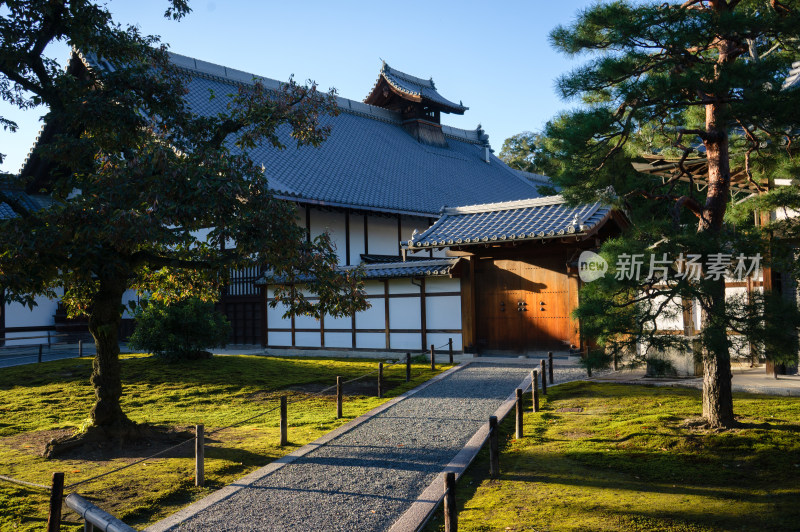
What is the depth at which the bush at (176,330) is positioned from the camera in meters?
15.9

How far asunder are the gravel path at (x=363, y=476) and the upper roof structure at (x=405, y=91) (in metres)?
23.5

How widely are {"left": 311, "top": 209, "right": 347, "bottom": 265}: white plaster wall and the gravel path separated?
403 inches

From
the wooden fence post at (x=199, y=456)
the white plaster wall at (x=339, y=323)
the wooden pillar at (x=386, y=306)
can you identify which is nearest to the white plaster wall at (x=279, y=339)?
the white plaster wall at (x=339, y=323)

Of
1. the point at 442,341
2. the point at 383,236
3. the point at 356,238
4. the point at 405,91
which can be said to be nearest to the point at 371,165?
the point at 383,236

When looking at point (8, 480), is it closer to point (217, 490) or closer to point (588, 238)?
point (217, 490)

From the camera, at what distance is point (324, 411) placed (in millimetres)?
10711

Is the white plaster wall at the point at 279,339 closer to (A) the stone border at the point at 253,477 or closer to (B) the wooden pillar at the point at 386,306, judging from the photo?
(B) the wooden pillar at the point at 386,306

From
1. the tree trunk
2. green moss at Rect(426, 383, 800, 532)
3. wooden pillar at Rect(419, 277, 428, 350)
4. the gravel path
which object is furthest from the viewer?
wooden pillar at Rect(419, 277, 428, 350)

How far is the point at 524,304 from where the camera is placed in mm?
15789

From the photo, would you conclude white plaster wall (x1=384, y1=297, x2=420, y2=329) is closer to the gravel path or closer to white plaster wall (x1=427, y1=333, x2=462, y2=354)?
white plaster wall (x1=427, y1=333, x2=462, y2=354)

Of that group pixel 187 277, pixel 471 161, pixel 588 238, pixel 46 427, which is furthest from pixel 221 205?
pixel 471 161

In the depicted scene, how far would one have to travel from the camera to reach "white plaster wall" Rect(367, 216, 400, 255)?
71.1 feet

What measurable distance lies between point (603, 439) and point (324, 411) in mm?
4916

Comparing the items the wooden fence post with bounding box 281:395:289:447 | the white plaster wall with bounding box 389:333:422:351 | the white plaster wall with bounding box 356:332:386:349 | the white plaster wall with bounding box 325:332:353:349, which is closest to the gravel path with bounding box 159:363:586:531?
the wooden fence post with bounding box 281:395:289:447
